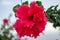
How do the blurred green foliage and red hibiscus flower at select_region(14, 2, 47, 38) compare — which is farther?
the blurred green foliage

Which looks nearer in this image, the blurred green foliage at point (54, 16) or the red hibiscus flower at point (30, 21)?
the red hibiscus flower at point (30, 21)

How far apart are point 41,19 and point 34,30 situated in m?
0.06

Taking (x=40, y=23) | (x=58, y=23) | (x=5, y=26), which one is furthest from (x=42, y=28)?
(x=5, y=26)

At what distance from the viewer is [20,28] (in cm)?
85

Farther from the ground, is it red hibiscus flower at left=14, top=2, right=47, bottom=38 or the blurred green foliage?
the blurred green foliage

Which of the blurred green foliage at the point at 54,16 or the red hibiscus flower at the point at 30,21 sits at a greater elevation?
the blurred green foliage at the point at 54,16

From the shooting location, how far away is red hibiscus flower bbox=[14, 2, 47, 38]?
33.5 inches

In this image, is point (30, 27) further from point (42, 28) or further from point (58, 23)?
point (58, 23)

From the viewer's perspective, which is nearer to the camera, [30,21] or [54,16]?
[30,21]

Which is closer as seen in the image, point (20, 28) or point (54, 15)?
point (20, 28)

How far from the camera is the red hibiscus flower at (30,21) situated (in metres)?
0.85

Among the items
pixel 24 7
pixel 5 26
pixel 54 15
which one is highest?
pixel 5 26

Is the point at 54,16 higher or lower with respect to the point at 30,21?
higher

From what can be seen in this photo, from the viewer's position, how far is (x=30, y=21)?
0.86m
